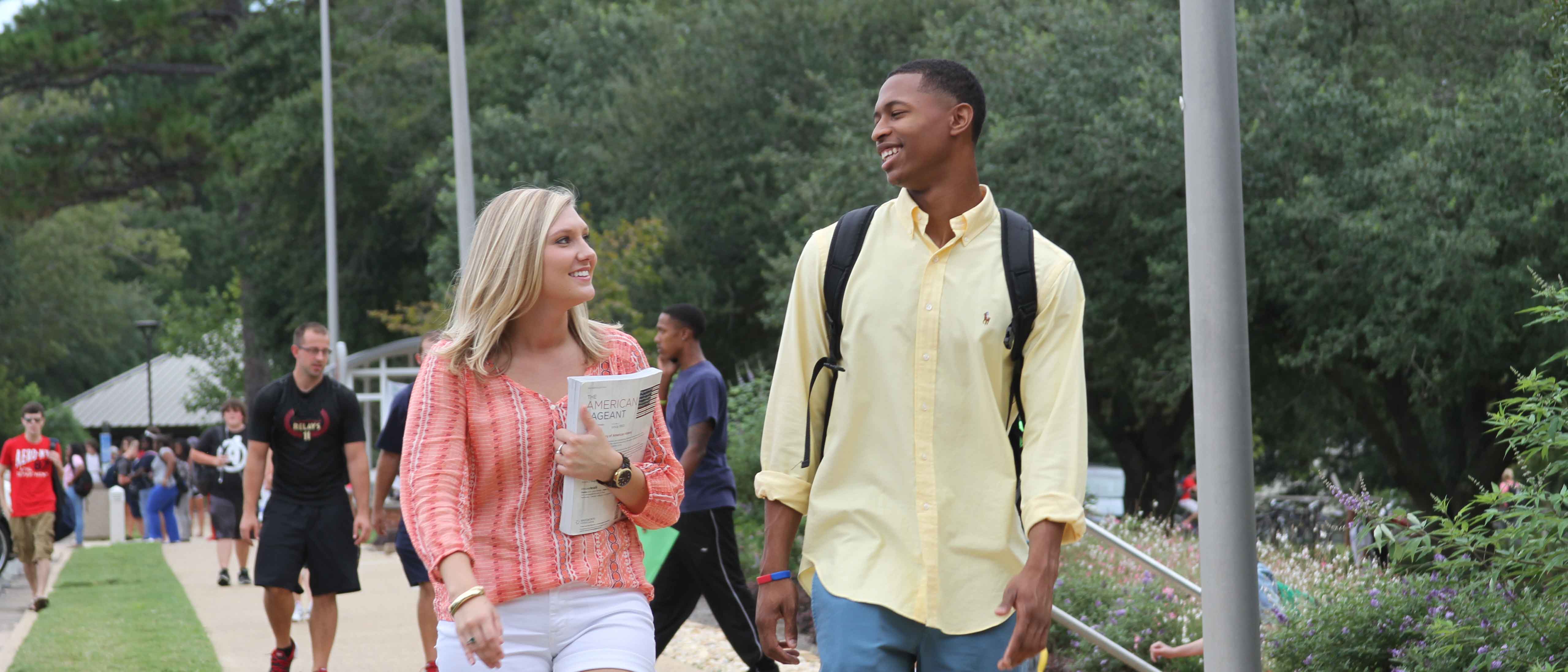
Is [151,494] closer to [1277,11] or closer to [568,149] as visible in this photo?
[568,149]

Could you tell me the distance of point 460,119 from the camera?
1281 centimetres

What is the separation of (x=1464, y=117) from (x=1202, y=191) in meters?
11.8

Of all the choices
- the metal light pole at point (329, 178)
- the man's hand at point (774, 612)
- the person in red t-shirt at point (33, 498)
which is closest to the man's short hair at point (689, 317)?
the man's hand at point (774, 612)

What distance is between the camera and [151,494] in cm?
2405

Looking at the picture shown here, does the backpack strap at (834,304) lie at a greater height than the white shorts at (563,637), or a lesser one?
greater

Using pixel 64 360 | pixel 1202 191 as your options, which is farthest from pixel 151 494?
pixel 64 360

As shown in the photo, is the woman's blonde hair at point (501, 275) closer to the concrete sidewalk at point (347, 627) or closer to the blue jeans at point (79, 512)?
the concrete sidewalk at point (347, 627)

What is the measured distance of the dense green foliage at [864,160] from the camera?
622 inches

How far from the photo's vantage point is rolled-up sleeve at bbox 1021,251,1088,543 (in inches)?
117

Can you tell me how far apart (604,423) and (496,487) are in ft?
0.89

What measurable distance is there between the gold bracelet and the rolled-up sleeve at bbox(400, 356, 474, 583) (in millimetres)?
81

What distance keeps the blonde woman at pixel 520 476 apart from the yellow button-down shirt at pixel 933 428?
16.1 inches

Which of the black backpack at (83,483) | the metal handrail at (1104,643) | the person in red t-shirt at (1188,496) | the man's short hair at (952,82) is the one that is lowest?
the person in red t-shirt at (1188,496)

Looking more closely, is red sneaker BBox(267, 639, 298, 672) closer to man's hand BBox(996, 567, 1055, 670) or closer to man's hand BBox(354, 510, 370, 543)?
man's hand BBox(354, 510, 370, 543)
